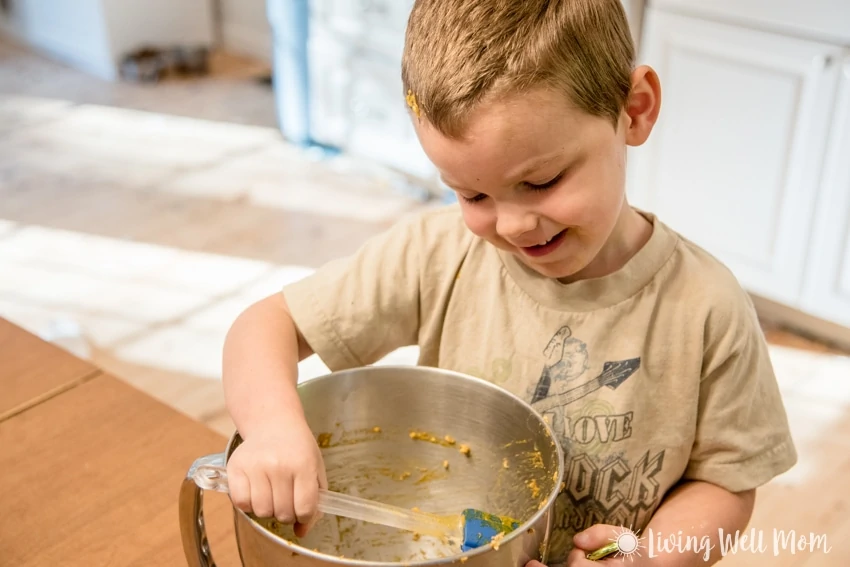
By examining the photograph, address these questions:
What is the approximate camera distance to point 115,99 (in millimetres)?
3320

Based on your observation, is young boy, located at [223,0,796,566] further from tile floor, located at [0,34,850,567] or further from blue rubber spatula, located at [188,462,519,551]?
tile floor, located at [0,34,850,567]

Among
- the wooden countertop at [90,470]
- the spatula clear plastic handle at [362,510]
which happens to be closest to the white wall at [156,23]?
the wooden countertop at [90,470]

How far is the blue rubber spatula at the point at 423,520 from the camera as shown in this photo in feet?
1.85

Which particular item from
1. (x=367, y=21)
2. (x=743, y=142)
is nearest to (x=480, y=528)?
(x=743, y=142)

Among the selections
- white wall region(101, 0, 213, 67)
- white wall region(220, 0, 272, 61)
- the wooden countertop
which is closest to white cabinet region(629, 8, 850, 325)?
the wooden countertop

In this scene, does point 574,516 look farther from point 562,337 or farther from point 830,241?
point 830,241

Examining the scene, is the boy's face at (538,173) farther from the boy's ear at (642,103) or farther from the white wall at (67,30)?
the white wall at (67,30)

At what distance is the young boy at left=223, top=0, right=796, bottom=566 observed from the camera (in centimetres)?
59

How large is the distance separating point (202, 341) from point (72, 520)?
4.17 feet

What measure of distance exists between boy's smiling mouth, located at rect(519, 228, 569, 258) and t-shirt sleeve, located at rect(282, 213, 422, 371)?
15 centimetres

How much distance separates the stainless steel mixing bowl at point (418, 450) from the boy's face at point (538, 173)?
11cm

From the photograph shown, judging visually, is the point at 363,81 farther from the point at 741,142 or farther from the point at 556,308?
the point at 556,308

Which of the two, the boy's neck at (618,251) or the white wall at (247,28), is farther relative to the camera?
the white wall at (247,28)

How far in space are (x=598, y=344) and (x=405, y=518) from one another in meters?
0.25
